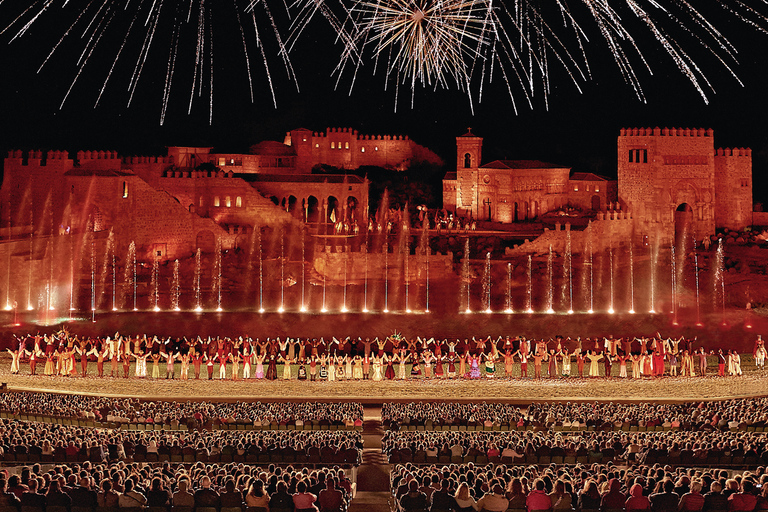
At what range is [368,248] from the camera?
1849 inches

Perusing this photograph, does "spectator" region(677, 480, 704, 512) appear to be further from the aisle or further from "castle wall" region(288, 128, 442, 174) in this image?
"castle wall" region(288, 128, 442, 174)

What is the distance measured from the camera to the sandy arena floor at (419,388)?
20.8 metres

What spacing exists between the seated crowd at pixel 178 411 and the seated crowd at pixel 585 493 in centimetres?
679

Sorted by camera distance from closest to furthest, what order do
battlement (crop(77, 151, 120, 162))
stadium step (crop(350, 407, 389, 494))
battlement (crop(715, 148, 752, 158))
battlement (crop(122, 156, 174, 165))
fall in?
stadium step (crop(350, 407, 389, 494)), battlement (crop(77, 151, 120, 162)), battlement (crop(715, 148, 752, 158)), battlement (crop(122, 156, 174, 165))

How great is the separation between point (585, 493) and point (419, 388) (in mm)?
14600

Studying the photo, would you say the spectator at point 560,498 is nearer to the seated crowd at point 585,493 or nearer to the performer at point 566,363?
the seated crowd at point 585,493

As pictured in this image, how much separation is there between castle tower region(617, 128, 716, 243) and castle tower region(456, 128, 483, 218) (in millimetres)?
10261

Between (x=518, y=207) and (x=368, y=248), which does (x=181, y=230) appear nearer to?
(x=368, y=248)

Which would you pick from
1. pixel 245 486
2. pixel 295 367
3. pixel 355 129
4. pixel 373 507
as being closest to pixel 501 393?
pixel 295 367

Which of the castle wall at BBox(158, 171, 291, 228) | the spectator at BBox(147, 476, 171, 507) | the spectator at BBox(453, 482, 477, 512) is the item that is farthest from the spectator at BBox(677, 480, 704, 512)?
the castle wall at BBox(158, 171, 291, 228)

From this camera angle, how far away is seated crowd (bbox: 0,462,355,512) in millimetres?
7852

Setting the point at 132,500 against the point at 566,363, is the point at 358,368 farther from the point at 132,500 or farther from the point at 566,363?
the point at 132,500

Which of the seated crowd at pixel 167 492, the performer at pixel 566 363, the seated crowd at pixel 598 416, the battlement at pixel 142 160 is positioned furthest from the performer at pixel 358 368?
the battlement at pixel 142 160

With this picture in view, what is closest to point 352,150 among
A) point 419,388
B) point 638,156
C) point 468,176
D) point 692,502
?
point 468,176
